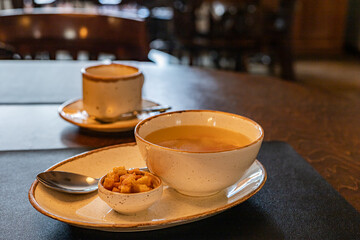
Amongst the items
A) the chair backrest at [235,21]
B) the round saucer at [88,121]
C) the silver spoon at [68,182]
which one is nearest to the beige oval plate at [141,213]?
the silver spoon at [68,182]

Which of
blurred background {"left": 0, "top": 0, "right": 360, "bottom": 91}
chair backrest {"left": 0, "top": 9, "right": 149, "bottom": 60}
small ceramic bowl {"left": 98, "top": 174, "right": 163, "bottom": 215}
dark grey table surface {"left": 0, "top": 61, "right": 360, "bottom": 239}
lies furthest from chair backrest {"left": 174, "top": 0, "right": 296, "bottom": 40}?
small ceramic bowl {"left": 98, "top": 174, "right": 163, "bottom": 215}

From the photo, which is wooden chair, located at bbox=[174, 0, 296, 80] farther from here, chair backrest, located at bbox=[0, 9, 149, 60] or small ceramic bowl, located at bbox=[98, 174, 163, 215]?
small ceramic bowl, located at bbox=[98, 174, 163, 215]

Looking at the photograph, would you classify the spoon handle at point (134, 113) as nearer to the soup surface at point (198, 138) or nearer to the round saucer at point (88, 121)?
the round saucer at point (88, 121)

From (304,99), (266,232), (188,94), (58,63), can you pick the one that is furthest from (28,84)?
(266,232)

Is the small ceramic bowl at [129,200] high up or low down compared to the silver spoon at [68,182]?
up

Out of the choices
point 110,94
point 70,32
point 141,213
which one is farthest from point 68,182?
point 70,32

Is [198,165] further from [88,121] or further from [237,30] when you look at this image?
[237,30]

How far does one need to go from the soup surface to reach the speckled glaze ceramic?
23 centimetres

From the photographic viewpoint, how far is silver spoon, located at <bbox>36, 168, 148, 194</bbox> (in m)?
0.52

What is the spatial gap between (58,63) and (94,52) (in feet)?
0.57

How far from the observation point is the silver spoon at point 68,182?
52cm

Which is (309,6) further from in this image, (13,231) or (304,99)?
(13,231)

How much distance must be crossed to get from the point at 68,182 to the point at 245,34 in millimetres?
3062

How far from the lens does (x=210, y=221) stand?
0.49m
